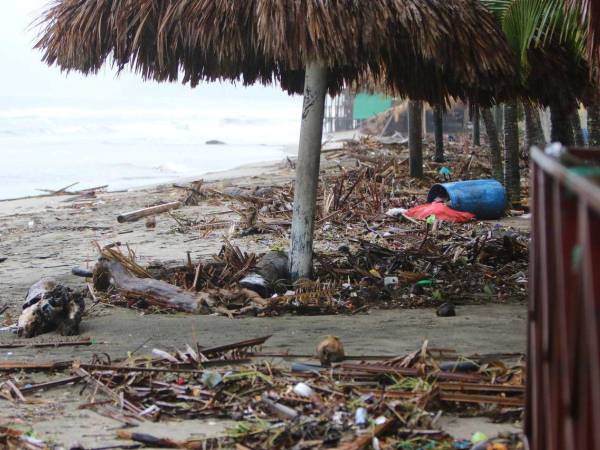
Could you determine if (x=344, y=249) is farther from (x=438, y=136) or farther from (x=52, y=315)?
(x=438, y=136)

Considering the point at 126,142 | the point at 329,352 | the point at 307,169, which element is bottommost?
the point at 329,352

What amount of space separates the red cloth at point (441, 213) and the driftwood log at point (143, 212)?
14.1 ft

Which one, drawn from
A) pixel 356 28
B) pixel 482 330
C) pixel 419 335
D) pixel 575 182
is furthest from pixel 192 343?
pixel 575 182

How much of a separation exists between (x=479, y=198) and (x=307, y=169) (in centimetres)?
438

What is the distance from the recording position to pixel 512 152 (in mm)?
11570

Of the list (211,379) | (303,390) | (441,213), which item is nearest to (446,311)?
(303,390)

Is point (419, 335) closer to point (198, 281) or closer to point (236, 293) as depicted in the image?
point (236, 293)

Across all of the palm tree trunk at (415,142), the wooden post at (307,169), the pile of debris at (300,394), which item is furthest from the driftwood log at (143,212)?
the pile of debris at (300,394)

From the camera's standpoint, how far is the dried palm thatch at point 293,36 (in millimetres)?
5809

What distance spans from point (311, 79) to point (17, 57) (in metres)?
86.1

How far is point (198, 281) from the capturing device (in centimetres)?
696

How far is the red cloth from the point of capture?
34.5ft

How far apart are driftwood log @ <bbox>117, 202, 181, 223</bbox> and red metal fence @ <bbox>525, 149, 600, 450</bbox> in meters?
10.1

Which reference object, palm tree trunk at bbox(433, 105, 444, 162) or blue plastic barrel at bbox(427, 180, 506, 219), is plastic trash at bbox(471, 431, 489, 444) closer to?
blue plastic barrel at bbox(427, 180, 506, 219)
